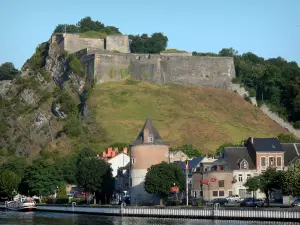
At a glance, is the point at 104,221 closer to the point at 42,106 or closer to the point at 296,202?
the point at 296,202

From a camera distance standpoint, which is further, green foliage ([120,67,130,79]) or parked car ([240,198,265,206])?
green foliage ([120,67,130,79])

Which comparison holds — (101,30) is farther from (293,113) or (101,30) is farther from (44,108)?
(293,113)

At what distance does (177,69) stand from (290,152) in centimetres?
7423

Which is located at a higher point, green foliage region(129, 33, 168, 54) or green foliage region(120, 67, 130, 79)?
green foliage region(129, 33, 168, 54)

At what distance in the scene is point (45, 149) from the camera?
14025cm

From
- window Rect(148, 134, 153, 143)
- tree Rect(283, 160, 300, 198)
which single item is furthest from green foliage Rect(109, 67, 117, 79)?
tree Rect(283, 160, 300, 198)

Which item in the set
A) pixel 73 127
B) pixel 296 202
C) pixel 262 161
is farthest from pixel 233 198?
pixel 73 127

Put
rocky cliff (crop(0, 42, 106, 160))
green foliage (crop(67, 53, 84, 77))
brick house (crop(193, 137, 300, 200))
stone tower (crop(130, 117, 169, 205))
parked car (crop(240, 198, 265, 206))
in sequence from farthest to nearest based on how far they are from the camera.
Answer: green foliage (crop(67, 53, 84, 77)) → rocky cliff (crop(0, 42, 106, 160)) → brick house (crop(193, 137, 300, 200)) → stone tower (crop(130, 117, 169, 205)) → parked car (crop(240, 198, 265, 206))

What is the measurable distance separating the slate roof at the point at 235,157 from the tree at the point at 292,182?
18.0m

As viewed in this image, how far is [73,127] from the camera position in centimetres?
14250

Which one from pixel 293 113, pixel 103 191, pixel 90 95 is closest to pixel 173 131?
pixel 90 95

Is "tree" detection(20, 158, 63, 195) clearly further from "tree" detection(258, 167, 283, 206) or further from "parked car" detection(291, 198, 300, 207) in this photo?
"parked car" detection(291, 198, 300, 207)

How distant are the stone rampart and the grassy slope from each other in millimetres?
2938

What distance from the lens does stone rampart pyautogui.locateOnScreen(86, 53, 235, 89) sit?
16125cm
